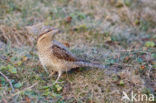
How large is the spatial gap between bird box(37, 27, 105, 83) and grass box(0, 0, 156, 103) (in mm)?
242

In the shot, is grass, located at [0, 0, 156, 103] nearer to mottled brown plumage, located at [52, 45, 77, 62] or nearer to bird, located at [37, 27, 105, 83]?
bird, located at [37, 27, 105, 83]

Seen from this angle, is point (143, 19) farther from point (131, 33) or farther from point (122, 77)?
point (122, 77)

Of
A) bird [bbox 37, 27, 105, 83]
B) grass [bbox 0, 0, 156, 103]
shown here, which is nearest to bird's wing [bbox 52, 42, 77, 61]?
bird [bbox 37, 27, 105, 83]

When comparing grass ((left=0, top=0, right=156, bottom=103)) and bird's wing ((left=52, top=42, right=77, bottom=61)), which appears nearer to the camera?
grass ((left=0, top=0, right=156, bottom=103))

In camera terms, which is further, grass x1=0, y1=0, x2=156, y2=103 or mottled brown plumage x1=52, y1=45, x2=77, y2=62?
mottled brown plumage x1=52, y1=45, x2=77, y2=62

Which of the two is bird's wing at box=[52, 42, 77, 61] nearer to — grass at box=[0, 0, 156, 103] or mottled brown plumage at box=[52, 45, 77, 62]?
mottled brown plumage at box=[52, 45, 77, 62]

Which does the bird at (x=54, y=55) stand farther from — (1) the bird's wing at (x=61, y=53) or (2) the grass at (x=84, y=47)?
(2) the grass at (x=84, y=47)

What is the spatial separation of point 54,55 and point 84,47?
52.5 inches

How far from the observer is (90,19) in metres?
6.71

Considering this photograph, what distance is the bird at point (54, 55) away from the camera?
419cm

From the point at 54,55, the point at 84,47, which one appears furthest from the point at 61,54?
the point at 84,47

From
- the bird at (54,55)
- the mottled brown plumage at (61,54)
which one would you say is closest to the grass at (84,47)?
the bird at (54,55)

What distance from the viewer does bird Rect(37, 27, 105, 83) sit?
4191 mm

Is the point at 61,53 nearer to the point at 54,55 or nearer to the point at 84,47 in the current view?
the point at 54,55
